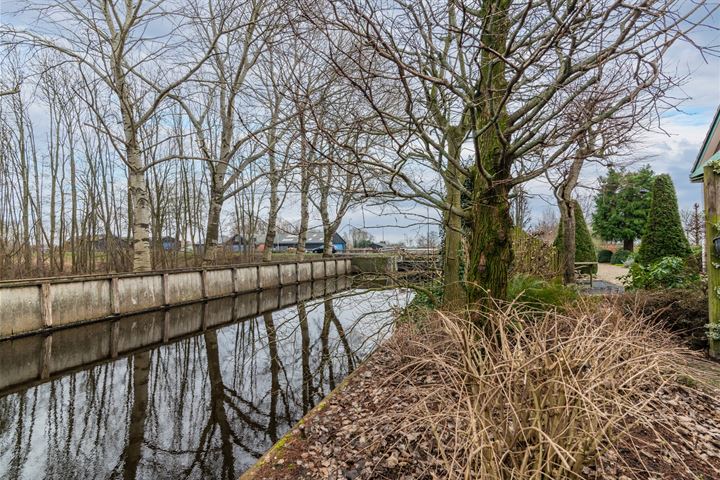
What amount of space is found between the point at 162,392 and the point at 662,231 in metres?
12.6

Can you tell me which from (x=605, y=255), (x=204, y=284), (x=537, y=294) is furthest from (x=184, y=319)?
(x=605, y=255)

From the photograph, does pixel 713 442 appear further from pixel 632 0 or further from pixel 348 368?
pixel 348 368

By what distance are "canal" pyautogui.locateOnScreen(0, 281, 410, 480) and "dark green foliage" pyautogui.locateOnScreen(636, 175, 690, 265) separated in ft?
29.5

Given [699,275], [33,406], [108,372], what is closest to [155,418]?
[33,406]

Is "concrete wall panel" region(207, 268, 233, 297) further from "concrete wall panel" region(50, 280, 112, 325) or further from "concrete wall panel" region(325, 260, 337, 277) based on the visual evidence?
"concrete wall panel" region(325, 260, 337, 277)

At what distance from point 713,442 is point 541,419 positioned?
5.22 feet

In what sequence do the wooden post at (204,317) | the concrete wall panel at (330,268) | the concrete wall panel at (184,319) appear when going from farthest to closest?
the concrete wall panel at (330,268)
the wooden post at (204,317)
the concrete wall panel at (184,319)

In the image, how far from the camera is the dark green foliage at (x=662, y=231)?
11141 millimetres

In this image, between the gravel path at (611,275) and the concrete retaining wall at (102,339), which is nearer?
the concrete retaining wall at (102,339)

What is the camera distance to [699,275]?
7.21 metres

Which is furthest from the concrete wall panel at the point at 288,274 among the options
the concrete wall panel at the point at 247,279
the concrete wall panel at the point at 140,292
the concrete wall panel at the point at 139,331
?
the concrete wall panel at the point at 139,331

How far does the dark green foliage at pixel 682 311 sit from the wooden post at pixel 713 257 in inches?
10.8

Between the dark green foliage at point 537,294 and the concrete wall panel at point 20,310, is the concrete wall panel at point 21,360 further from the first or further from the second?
the dark green foliage at point 537,294

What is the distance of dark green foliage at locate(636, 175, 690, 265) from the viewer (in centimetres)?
1114
